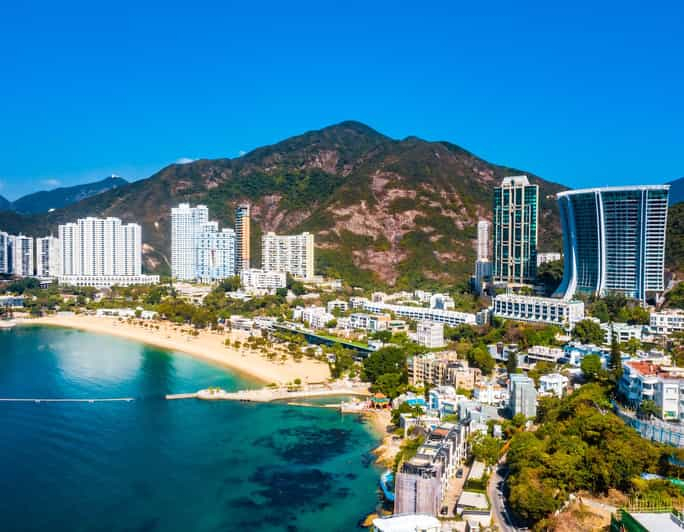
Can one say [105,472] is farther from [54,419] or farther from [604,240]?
[604,240]

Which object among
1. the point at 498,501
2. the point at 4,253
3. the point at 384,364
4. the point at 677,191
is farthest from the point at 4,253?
the point at 677,191

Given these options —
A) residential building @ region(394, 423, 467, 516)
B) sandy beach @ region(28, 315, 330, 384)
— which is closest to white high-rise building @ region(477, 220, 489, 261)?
sandy beach @ region(28, 315, 330, 384)

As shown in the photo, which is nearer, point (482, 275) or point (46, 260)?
point (482, 275)

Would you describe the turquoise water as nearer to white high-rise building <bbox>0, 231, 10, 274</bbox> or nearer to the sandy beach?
the sandy beach

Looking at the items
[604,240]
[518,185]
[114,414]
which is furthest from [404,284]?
[114,414]

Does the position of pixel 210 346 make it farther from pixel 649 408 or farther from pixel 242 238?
pixel 649 408

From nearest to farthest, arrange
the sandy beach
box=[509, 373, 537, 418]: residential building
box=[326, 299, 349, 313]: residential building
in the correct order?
box=[509, 373, 537, 418]: residential building → the sandy beach → box=[326, 299, 349, 313]: residential building

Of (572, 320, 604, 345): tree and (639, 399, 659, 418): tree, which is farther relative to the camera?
(572, 320, 604, 345): tree
